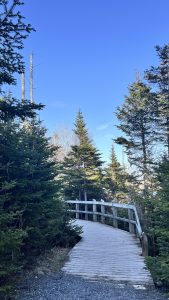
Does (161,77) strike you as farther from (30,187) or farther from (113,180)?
(30,187)

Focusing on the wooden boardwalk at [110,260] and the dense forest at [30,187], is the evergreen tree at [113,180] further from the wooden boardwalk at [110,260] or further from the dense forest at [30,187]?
the wooden boardwalk at [110,260]

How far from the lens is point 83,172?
77.8 ft

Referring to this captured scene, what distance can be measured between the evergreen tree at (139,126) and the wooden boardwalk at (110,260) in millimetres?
10403

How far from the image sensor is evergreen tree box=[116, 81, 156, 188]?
69.7ft

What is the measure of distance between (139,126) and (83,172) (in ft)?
18.6

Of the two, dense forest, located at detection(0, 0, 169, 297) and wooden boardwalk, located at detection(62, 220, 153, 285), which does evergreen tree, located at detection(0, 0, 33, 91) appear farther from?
wooden boardwalk, located at detection(62, 220, 153, 285)

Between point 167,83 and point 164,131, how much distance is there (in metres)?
3.38

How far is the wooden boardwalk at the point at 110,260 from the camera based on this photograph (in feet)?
23.4

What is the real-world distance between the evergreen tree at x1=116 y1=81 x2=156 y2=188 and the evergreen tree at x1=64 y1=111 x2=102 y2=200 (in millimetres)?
3434

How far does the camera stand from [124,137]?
2219 cm

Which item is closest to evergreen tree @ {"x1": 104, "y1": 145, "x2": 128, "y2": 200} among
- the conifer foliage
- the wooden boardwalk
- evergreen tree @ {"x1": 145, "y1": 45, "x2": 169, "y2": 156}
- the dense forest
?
evergreen tree @ {"x1": 145, "y1": 45, "x2": 169, "y2": 156}

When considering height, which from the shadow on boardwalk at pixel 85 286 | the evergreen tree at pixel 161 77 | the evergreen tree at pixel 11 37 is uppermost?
the evergreen tree at pixel 161 77

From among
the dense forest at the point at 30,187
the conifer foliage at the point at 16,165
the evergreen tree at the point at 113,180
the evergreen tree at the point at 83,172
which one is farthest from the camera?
the evergreen tree at the point at 113,180

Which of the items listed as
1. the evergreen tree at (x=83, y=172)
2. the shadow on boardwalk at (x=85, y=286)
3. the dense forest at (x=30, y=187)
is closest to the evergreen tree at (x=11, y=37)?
the dense forest at (x=30, y=187)
